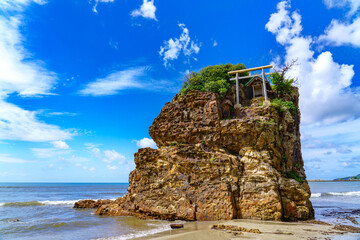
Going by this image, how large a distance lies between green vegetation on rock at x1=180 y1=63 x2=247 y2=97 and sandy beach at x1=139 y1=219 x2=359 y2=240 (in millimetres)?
11184

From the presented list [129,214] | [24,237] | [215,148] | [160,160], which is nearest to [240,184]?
[215,148]

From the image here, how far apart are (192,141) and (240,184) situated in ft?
16.3

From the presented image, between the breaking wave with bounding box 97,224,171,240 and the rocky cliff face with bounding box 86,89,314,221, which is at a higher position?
the rocky cliff face with bounding box 86,89,314,221

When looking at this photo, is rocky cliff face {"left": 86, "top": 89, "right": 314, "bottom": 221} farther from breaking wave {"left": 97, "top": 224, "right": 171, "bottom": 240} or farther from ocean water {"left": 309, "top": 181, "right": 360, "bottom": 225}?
ocean water {"left": 309, "top": 181, "right": 360, "bottom": 225}

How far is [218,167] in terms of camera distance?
583 inches

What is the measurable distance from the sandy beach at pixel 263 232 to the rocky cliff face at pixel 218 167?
1.32 m

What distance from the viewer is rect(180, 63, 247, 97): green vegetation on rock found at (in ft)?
66.1

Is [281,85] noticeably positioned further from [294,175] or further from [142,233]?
[142,233]

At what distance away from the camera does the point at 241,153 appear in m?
15.8

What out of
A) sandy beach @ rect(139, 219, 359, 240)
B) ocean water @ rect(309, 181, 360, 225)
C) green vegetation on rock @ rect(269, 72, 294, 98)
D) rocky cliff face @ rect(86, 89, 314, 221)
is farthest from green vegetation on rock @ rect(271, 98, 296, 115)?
sandy beach @ rect(139, 219, 359, 240)

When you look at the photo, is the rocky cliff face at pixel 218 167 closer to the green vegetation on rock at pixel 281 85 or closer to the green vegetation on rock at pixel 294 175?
the green vegetation on rock at pixel 294 175

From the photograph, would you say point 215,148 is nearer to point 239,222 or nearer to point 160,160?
point 160,160

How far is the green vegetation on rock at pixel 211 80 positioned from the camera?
2014cm

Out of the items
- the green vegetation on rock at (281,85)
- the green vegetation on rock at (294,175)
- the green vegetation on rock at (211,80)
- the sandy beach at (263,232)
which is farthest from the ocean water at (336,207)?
the green vegetation on rock at (211,80)
